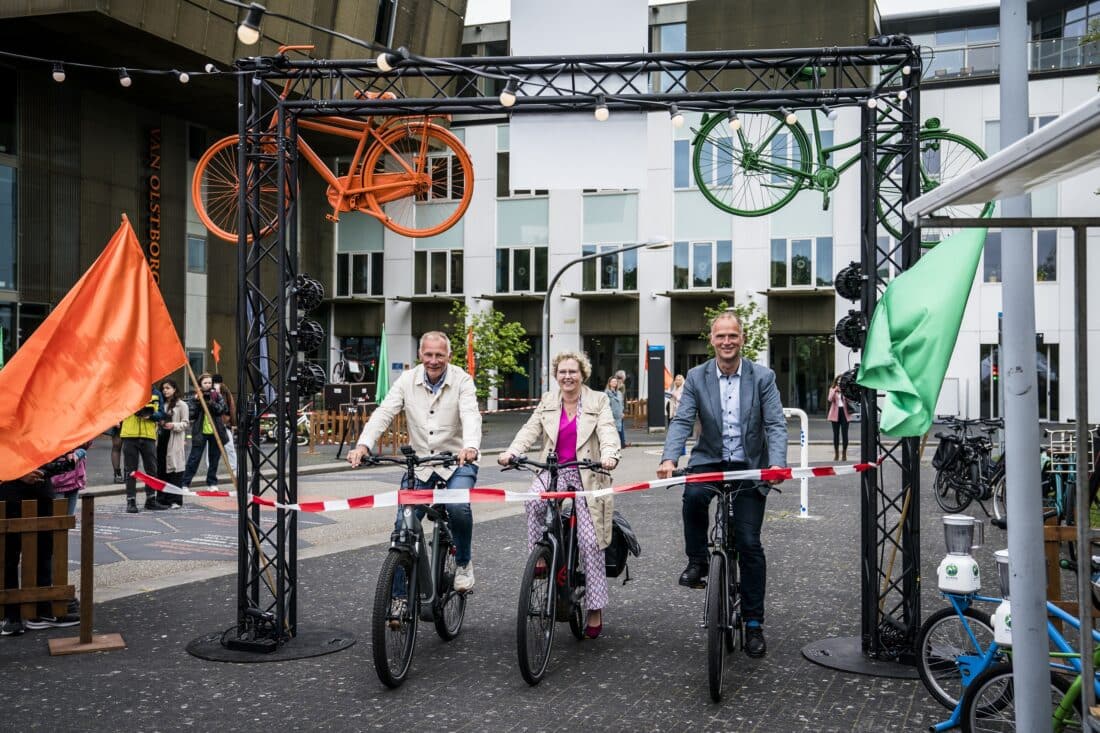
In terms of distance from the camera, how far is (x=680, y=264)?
4266 cm

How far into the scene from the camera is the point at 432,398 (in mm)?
7125

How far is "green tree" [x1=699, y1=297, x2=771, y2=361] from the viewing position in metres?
38.8

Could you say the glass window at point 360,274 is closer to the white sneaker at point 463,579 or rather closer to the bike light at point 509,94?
the bike light at point 509,94

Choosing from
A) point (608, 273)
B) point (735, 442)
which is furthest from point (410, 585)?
point (608, 273)

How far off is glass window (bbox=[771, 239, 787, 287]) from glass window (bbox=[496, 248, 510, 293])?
11000mm

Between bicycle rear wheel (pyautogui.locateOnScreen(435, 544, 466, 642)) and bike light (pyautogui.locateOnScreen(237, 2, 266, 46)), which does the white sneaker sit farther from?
bike light (pyautogui.locateOnScreen(237, 2, 266, 46))

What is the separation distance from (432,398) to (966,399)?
116 feet

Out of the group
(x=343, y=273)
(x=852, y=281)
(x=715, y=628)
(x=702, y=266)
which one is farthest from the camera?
(x=343, y=273)

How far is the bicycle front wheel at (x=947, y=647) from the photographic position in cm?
514

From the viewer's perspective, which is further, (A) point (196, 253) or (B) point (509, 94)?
(A) point (196, 253)

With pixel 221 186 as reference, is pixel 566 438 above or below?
below

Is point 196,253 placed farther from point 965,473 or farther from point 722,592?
point 722,592

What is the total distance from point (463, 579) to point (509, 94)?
3219mm

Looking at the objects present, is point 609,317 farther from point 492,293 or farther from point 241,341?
point 241,341
